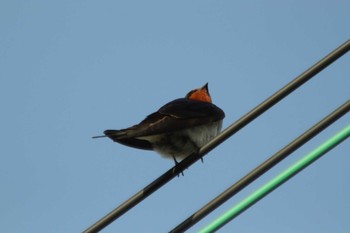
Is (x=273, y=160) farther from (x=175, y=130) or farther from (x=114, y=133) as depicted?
(x=175, y=130)

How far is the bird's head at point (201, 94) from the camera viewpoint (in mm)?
9121

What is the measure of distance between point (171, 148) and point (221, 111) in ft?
2.82

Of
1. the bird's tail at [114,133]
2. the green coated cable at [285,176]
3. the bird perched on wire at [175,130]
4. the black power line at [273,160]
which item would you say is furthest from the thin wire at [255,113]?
the bird perched on wire at [175,130]

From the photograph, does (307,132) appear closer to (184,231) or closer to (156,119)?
(184,231)

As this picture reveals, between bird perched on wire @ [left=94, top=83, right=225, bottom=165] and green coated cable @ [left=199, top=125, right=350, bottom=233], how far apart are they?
256cm

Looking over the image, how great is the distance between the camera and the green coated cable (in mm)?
3770

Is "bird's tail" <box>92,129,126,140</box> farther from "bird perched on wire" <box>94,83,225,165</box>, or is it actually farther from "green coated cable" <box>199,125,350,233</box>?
"green coated cable" <box>199,125,350,233</box>

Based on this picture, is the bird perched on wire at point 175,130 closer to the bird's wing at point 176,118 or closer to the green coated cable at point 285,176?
the bird's wing at point 176,118

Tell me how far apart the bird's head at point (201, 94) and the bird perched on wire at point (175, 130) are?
5.55 ft

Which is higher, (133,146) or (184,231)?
(133,146)

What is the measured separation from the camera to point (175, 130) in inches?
263

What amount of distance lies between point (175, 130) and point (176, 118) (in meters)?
0.13

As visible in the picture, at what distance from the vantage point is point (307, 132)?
164 inches

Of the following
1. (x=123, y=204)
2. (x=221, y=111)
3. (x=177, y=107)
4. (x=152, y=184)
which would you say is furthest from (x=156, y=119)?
(x=123, y=204)
